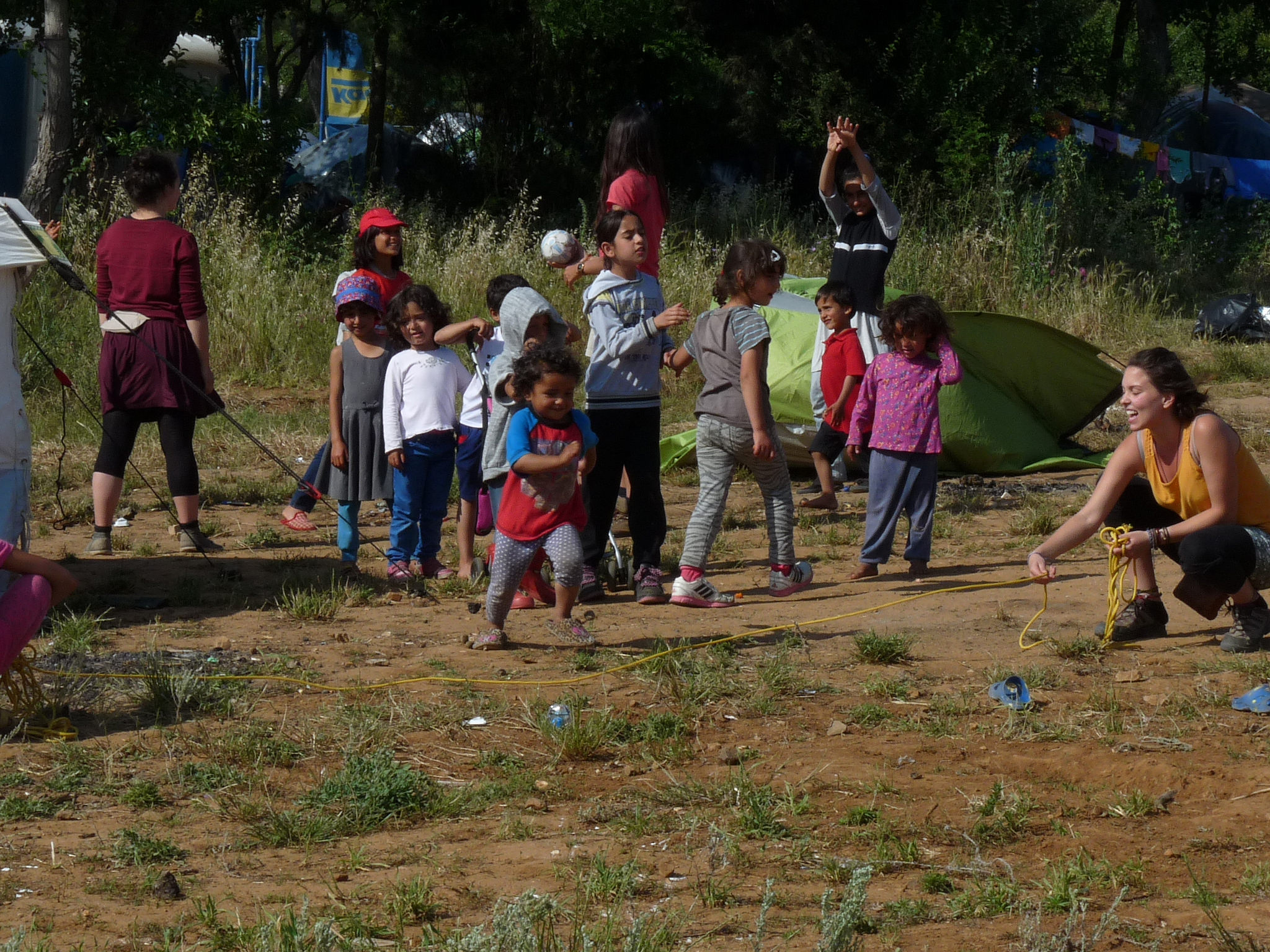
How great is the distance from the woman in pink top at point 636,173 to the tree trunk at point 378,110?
1162cm

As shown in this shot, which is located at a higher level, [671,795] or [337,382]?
[337,382]

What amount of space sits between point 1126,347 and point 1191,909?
33.9 ft

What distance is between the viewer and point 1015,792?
12.7ft

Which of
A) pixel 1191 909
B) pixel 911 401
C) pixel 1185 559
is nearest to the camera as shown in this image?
pixel 1191 909

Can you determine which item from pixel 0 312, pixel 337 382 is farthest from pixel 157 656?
pixel 337 382

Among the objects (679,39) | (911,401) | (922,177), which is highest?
(679,39)

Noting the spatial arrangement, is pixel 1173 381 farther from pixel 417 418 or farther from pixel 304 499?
pixel 304 499

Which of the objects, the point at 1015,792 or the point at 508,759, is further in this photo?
the point at 508,759

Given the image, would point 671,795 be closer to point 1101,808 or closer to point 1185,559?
point 1101,808

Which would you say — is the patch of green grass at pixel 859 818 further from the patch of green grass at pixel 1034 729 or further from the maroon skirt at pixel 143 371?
the maroon skirt at pixel 143 371

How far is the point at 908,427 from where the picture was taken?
256 inches

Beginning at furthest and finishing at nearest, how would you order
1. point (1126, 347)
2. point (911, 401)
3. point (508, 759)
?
1. point (1126, 347)
2. point (911, 401)
3. point (508, 759)

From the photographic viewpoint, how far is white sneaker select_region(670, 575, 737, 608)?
605 cm

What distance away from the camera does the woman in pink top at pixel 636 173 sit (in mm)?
6859
